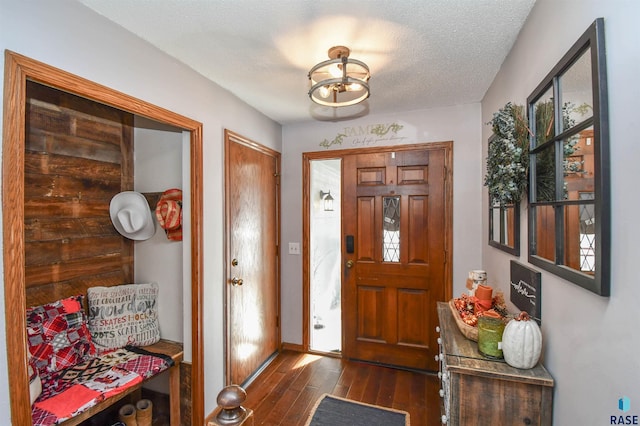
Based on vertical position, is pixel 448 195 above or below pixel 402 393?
above

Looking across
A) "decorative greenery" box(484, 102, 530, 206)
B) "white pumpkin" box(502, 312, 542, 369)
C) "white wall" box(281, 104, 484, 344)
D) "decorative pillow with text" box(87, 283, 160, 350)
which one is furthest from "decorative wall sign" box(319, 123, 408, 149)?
"decorative pillow with text" box(87, 283, 160, 350)

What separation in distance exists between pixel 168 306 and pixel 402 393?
1.97 m

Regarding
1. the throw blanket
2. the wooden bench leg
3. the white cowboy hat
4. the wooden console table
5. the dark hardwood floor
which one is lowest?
the dark hardwood floor

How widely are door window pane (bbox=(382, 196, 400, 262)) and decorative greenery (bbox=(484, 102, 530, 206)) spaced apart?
4.07 ft

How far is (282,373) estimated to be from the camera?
9.07 ft

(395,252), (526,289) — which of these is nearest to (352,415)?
(395,252)

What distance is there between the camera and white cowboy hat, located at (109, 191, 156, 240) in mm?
2174

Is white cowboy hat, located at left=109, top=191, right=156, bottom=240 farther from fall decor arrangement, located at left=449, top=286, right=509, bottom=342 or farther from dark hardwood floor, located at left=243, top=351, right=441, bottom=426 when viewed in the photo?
fall decor arrangement, located at left=449, top=286, right=509, bottom=342

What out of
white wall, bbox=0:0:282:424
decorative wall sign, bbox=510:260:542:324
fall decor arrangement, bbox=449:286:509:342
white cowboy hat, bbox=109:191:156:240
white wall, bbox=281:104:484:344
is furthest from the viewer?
white wall, bbox=281:104:484:344

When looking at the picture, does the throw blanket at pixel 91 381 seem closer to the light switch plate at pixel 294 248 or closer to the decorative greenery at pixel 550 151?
the light switch plate at pixel 294 248

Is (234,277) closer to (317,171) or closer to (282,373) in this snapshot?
(282,373)

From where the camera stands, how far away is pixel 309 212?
10.2 ft

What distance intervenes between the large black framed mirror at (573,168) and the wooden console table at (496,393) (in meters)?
0.46

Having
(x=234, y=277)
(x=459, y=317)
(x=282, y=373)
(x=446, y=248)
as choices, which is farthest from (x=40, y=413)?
(x=446, y=248)
